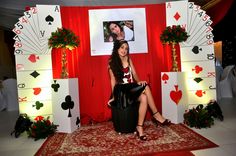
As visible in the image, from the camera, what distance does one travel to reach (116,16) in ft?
12.2

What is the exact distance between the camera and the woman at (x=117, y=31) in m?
3.71

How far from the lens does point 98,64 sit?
3.72m

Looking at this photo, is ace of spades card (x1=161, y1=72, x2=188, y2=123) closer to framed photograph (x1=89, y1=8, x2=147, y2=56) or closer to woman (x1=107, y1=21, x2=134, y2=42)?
framed photograph (x1=89, y1=8, x2=147, y2=56)

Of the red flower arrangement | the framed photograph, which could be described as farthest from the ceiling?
the red flower arrangement

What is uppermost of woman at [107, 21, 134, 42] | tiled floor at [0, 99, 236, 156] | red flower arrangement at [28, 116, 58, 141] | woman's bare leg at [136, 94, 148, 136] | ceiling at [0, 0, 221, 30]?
ceiling at [0, 0, 221, 30]

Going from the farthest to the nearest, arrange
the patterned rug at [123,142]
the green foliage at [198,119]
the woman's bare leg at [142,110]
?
the green foliage at [198,119] → the woman's bare leg at [142,110] → the patterned rug at [123,142]

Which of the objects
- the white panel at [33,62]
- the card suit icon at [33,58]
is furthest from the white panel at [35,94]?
the card suit icon at [33,58]

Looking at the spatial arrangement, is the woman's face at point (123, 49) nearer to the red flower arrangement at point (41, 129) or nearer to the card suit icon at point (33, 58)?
the card suit icon at point (33, 58)

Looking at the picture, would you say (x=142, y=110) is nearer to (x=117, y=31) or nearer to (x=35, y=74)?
(x=117, y=31)

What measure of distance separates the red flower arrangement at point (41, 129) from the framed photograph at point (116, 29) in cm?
128

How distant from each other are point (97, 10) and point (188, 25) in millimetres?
1473

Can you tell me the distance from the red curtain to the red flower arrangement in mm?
633

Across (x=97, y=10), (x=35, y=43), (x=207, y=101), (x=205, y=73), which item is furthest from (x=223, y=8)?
(x=35, y=43)

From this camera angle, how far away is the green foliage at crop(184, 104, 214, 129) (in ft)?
10.3
